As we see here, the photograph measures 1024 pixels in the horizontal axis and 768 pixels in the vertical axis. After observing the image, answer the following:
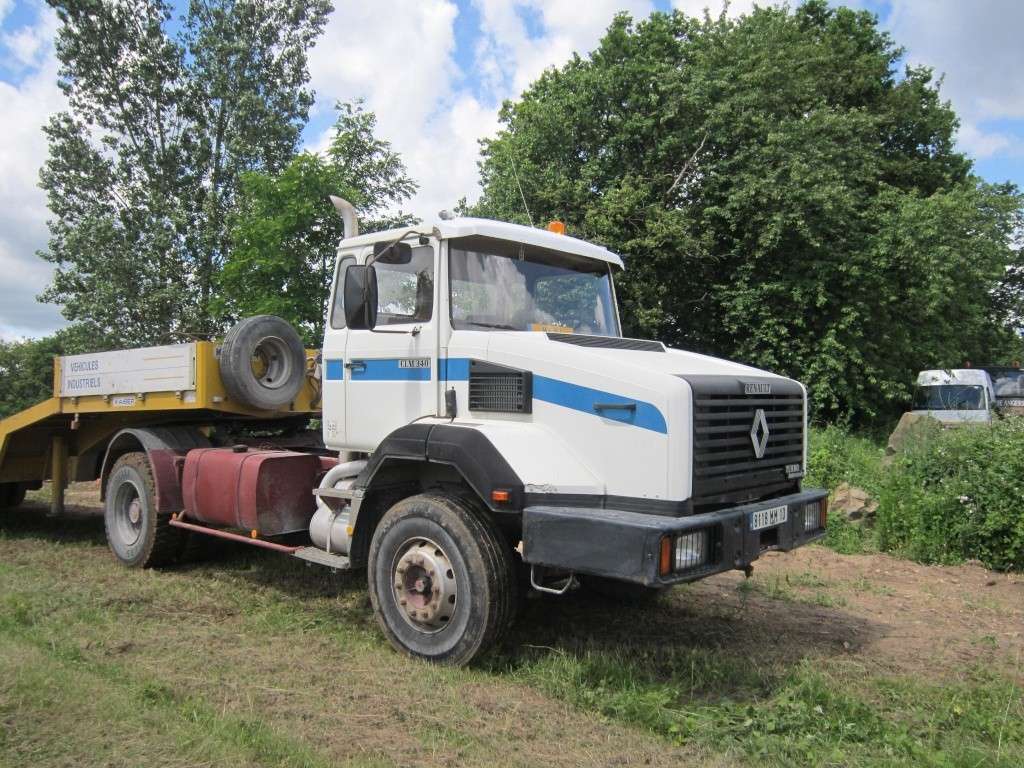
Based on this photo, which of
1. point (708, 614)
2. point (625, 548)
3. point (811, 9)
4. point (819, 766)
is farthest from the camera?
point (811, 9)

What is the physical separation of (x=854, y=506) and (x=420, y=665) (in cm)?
631

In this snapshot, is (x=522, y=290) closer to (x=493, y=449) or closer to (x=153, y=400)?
(x=493, y=449)

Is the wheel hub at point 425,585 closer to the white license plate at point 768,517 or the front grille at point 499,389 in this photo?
the front grille at point 499,389

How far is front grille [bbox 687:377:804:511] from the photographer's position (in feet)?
13.5

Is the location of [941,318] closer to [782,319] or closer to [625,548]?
[782,319]

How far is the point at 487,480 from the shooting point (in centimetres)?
424

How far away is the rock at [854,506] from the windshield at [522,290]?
4.84 meters

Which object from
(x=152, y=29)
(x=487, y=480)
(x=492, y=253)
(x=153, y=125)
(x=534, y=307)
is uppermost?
(x=152, y=29)

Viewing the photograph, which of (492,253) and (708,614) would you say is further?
(708,614)

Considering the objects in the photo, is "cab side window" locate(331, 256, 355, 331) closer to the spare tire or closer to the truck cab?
the truck cab

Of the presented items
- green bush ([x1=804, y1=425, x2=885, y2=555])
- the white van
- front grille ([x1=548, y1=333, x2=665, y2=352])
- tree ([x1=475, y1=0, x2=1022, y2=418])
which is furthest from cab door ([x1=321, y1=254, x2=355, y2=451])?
the white van

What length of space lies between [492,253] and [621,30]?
51.4ft

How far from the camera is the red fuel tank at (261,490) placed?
19.2 feet

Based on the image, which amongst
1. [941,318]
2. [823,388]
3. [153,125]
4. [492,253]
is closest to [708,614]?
[492,253]
